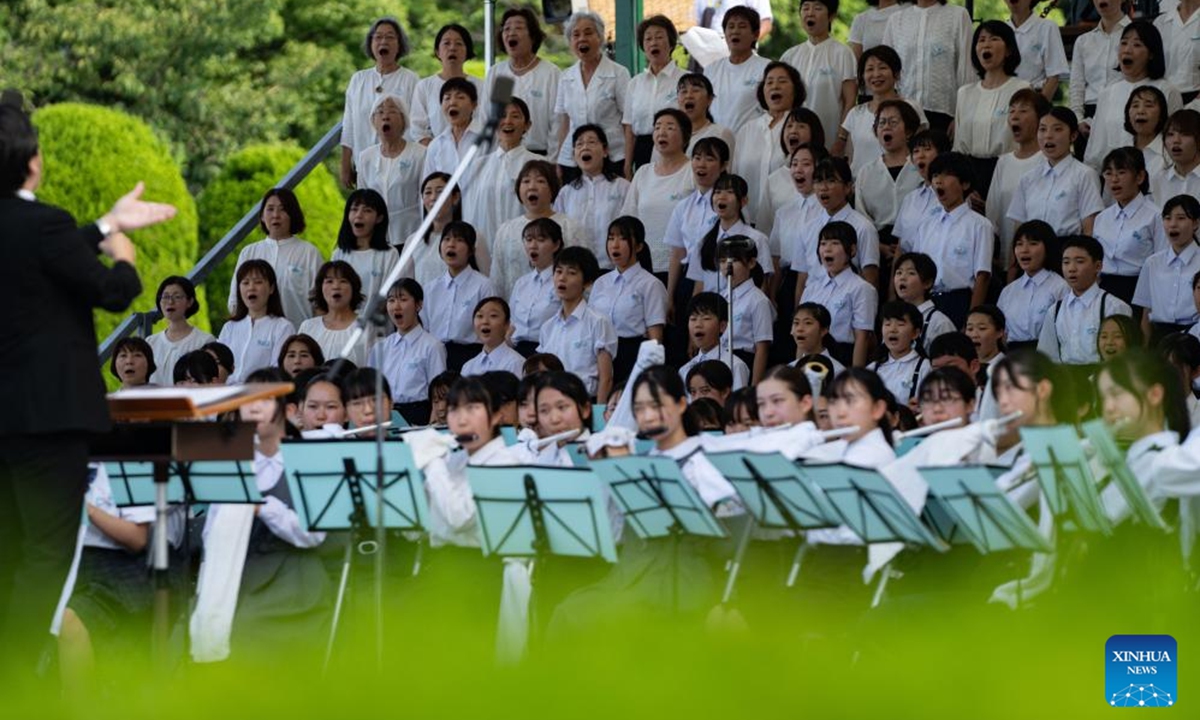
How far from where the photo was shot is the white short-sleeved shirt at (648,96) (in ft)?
40.4

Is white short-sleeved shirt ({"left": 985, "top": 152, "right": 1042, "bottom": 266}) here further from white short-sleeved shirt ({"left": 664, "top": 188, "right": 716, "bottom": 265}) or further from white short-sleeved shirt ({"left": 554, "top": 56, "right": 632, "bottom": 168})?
white short-sleeved shirt ({"left": 554, "top": 56, "right": 632, "bottom": 168})

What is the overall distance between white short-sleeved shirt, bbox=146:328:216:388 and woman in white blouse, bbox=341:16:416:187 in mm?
1672

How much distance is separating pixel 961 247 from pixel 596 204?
2258 mm

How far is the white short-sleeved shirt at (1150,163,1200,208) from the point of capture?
10688 millimetres

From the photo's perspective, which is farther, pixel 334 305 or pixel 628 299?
pixel 334 305

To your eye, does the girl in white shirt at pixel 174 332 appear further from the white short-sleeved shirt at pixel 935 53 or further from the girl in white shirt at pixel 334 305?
the white short-sleeved shirt at pixel 935 53

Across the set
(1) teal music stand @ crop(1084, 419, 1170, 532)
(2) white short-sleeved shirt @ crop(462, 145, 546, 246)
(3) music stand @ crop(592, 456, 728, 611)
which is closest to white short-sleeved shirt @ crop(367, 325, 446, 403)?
(2) white short-sleeved shirt @ crop(462, 145, 546, 246)

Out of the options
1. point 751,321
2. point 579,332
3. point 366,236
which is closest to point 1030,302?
point 751,321

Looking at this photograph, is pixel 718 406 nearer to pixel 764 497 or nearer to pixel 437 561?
pixel 437 561

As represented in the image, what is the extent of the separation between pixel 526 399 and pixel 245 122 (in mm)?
17572

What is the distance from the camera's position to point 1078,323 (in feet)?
33.2

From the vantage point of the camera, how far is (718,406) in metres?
9.30

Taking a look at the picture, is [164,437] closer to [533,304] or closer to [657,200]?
[533,304]

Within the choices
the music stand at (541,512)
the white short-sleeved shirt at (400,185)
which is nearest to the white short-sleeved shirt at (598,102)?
the white short-sleeved shirt at (400,185)
